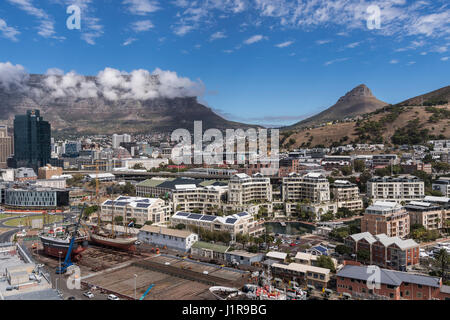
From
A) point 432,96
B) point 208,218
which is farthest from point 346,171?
point 432,96

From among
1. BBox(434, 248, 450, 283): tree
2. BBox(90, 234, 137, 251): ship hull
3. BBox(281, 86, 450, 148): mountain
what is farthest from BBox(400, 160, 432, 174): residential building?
BBox(90, 234, 137, 251): ship hull

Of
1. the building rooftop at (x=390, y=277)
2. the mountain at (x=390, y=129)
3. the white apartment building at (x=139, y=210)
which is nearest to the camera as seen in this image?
the building rooftop at (x=390, y=277)

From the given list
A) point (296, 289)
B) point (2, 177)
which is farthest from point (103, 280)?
point (2, 177)

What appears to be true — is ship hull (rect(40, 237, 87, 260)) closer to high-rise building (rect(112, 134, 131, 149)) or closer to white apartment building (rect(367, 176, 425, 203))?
white apartment building (rect(367, 176, 425, 203))

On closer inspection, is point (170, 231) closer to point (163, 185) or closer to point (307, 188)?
point (163, 185)

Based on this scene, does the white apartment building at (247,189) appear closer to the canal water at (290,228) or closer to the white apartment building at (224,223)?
the canal water at (290,228)

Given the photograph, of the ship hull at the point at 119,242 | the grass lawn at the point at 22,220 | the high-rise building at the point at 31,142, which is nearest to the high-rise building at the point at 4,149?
the high-rise building at the point at 31,142
